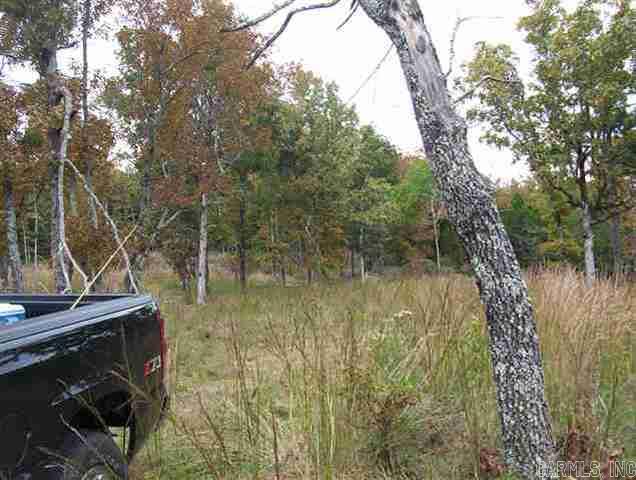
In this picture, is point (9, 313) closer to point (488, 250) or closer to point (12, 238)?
point (488, 250)

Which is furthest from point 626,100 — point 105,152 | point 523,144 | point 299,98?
point 105,152

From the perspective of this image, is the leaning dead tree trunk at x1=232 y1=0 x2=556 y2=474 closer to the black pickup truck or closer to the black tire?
the black pickup truck

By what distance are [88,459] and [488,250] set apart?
209 cm

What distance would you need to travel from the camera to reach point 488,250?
2.08 meters

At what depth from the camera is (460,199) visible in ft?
6.89

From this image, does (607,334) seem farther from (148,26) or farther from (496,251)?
(148,26)

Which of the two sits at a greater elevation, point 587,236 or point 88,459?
point 587,236

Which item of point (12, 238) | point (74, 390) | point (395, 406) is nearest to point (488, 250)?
point (395, 406)

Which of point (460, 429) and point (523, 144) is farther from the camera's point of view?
point (523, 144)

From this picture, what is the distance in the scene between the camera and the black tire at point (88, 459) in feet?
5.42

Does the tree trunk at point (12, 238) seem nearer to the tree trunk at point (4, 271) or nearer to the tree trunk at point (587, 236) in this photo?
the tree trunk at point (4, 271)

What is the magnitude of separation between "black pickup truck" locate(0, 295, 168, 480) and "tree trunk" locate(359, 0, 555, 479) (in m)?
1.72

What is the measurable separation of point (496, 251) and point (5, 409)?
7.17 ft

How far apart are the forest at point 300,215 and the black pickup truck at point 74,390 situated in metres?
0.37
